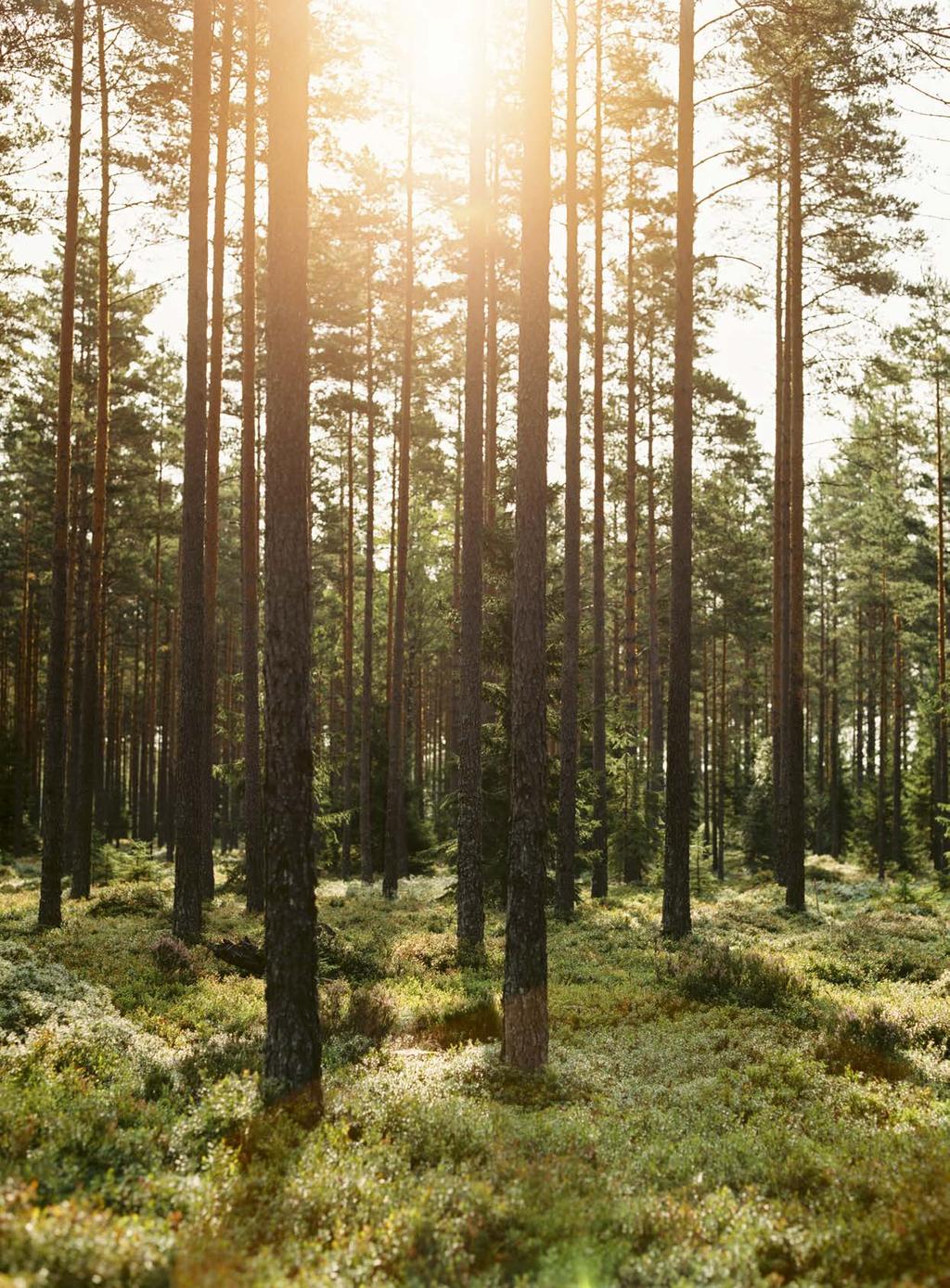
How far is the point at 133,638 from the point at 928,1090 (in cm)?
4730

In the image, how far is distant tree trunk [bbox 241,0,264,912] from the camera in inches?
752

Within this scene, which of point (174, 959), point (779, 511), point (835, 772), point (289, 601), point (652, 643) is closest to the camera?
point (289, 601)

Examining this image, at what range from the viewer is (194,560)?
14.5m

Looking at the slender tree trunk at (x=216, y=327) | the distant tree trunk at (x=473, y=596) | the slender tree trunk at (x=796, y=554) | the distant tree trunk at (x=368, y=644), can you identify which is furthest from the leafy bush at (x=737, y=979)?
the distant tree trunk at (x=368, y=644)

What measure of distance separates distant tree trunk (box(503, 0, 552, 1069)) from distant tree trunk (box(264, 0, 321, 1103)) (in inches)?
85.3

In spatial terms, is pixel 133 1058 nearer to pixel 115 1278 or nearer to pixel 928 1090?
pixel 115 1278

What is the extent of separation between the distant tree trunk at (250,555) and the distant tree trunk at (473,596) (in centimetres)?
553

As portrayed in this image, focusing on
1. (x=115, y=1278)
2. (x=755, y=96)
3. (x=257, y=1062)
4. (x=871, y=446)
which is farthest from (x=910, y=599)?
(x=115, y=1278)

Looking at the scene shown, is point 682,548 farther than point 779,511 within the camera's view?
No

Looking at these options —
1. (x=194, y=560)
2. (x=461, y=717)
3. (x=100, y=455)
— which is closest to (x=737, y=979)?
(x=461, y=717)

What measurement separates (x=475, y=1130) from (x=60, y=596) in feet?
39.9

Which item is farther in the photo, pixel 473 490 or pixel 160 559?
pixel 160 559

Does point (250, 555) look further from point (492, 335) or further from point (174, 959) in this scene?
point (174, 959)

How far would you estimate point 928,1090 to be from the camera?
7770mm
